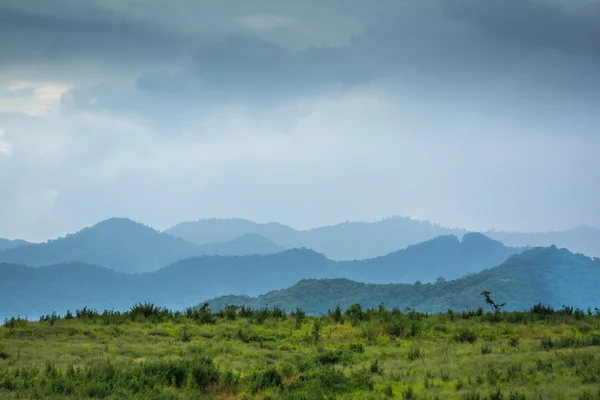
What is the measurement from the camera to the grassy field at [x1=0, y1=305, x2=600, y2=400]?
717 inches

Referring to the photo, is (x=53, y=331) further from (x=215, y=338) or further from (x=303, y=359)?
(x=303, y=359)

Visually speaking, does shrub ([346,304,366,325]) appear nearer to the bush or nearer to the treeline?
the treeline

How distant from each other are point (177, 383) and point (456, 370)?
379 inches

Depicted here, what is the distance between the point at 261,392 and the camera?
748 inches

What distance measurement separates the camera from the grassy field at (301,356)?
1822cm

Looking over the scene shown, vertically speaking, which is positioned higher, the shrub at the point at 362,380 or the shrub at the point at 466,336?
the shrub at the point at 466,336

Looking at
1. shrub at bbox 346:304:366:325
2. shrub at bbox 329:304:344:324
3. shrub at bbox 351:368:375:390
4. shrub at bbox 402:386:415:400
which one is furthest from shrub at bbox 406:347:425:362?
shrub at bbox 329:304:344:324

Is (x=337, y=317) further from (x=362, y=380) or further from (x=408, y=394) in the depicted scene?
(x=408, y=394)

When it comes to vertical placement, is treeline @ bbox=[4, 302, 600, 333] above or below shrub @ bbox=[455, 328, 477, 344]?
above

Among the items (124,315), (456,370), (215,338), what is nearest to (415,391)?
(456,370)

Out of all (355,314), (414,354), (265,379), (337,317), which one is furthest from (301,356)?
(355,314)

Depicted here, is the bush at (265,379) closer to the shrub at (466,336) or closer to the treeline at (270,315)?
the shrub at (466,336)

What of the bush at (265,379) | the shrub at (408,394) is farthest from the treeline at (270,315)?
the shrub at (408,394)

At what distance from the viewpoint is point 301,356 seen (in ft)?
82.8
